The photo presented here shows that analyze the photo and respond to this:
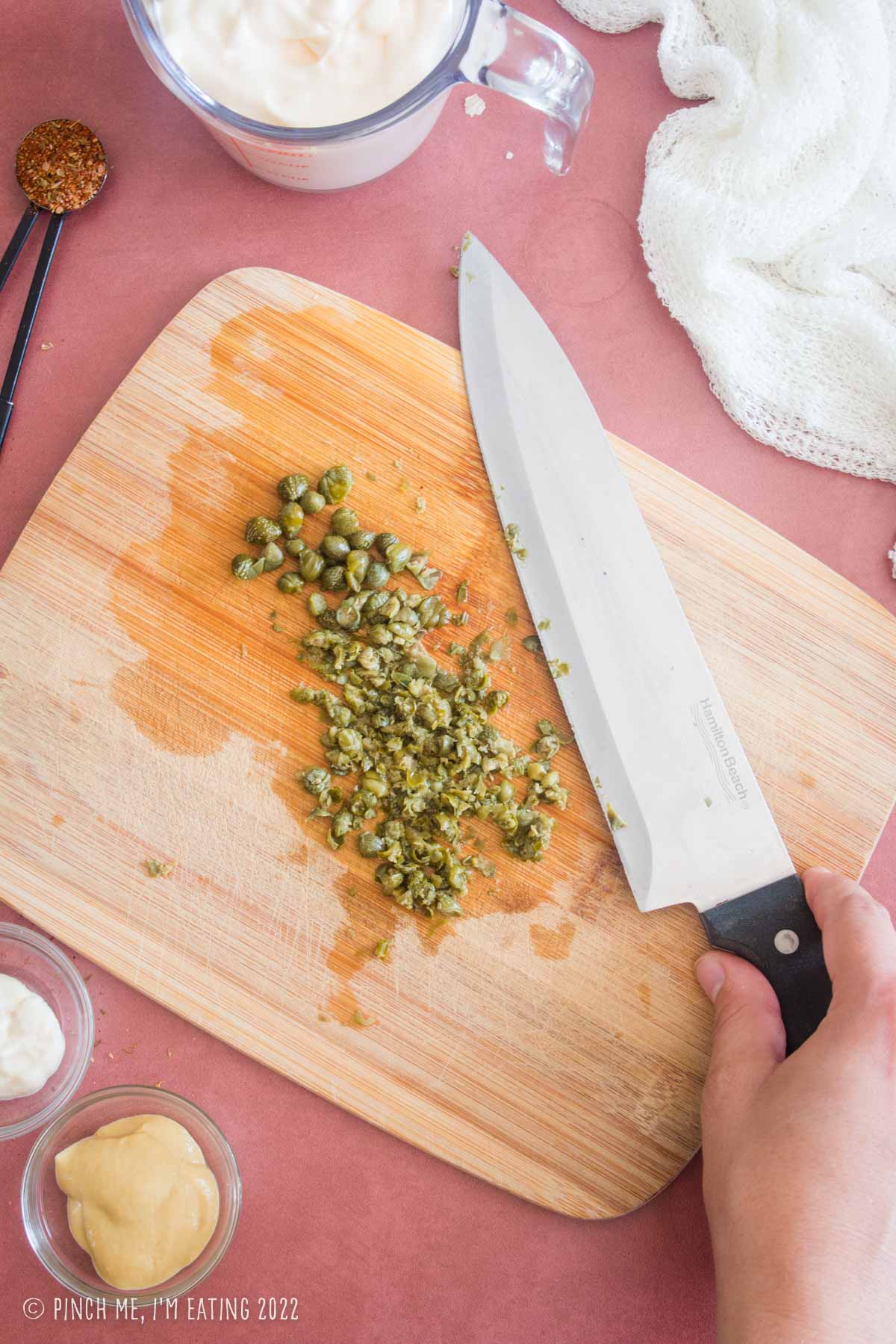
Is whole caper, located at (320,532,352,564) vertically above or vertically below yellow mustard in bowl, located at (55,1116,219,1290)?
above

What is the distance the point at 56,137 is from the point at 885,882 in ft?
6.05

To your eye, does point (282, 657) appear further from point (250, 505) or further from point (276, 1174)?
point (276, 1174)

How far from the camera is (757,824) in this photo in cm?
142

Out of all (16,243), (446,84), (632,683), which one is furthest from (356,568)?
(16,243)

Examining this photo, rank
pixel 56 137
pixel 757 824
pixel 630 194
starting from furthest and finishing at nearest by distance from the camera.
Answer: pixel 630 194, pixel 56 137, pixel 757 824

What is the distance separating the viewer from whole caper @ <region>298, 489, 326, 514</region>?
1468mm

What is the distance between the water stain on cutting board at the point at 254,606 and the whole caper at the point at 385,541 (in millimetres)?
52

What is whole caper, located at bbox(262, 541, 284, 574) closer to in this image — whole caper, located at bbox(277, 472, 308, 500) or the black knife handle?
whole caper, located at bbox(277, 472, 308, 500)

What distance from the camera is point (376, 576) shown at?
1.46 meters

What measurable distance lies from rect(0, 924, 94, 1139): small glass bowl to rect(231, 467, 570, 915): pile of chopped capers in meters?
0.46

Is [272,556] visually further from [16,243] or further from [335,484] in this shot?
[16,243]

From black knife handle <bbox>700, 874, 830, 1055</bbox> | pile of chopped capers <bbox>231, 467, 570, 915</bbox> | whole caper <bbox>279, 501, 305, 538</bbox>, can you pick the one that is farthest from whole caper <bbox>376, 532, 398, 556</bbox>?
black knife handle <bbox>700, 874, 830, 1055</bbox>

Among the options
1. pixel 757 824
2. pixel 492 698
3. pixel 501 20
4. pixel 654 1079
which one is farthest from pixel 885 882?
pixel 501 20

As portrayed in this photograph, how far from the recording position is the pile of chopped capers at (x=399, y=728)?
4.69 ft
